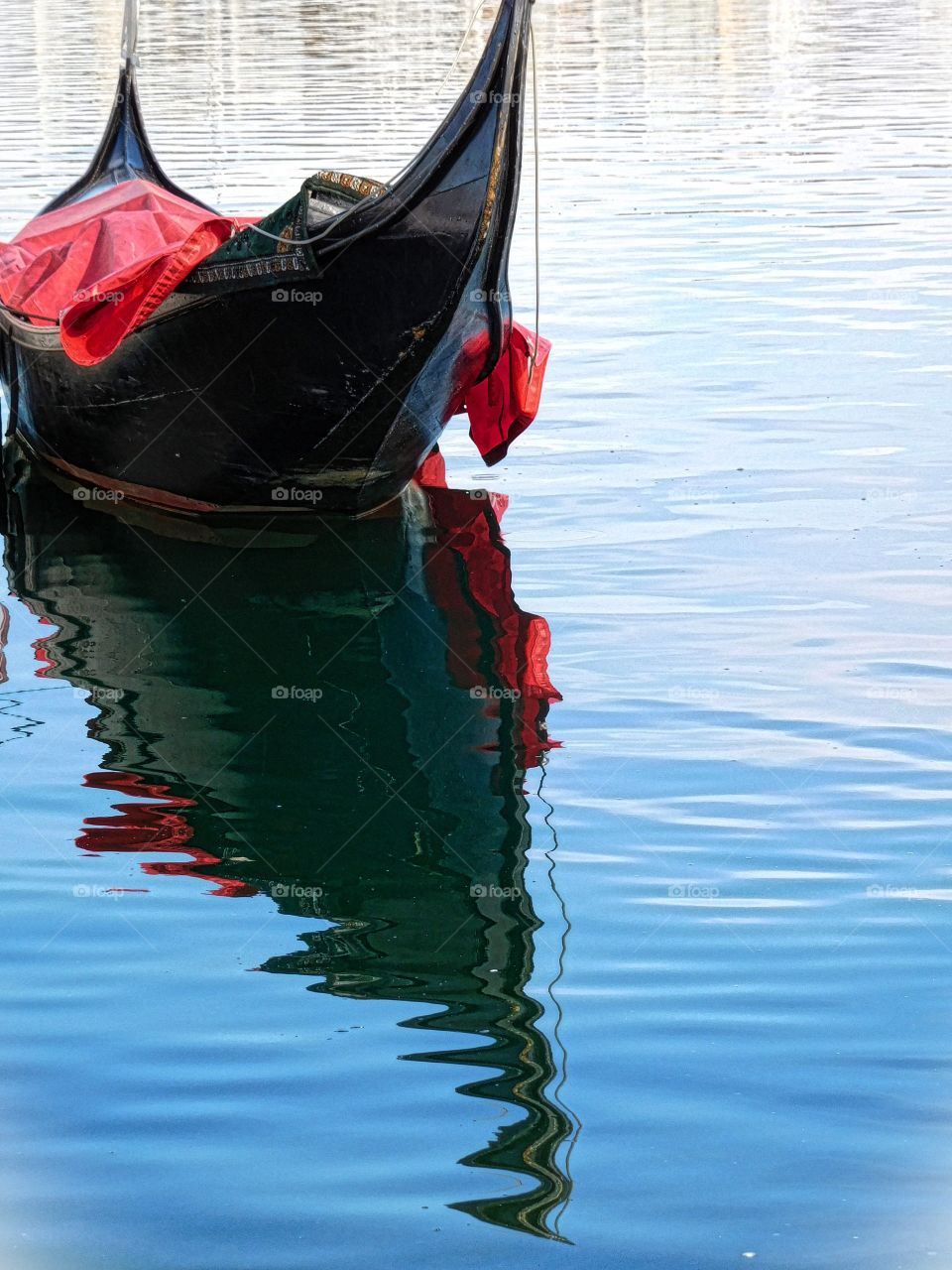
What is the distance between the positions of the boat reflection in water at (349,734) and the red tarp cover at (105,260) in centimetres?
129

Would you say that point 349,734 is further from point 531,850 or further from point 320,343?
point 320,343

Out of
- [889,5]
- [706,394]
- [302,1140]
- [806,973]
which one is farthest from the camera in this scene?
[889,5]

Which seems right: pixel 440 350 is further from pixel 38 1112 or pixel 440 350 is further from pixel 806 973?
pixel 38 1112

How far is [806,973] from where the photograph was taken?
→ 543 cm

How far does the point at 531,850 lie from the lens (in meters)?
6.45

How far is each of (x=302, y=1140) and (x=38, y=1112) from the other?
0.71 metres

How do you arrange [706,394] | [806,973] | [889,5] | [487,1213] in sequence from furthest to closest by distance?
[889,5] → [706,394] → [806,973] → [487,1213]

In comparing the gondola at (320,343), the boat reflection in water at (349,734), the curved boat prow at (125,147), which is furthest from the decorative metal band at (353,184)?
the curved boat prow at (125,147)

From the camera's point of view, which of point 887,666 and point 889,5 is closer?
point 887,666

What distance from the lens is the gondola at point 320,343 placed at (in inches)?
350

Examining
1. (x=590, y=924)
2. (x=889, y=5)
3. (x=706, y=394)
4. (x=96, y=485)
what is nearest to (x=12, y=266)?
(x=96, y=485)

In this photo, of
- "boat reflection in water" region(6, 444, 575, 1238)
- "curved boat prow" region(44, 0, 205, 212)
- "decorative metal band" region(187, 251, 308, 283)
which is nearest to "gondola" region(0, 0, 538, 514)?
"decorative metal band" region(187, 251, 308, 283)

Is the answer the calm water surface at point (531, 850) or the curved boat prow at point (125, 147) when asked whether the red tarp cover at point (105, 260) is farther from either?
the calm water surface at point (531, 850)

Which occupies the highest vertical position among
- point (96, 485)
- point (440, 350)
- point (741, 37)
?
point (741, 37)
